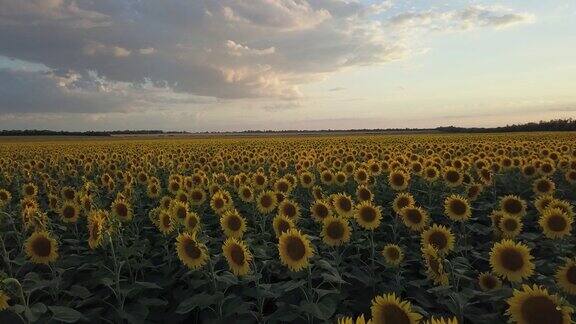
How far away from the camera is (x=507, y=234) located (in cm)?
703

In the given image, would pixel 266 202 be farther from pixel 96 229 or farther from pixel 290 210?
pixel 96 229

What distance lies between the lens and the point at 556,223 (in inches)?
264

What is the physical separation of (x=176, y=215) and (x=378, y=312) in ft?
14.7

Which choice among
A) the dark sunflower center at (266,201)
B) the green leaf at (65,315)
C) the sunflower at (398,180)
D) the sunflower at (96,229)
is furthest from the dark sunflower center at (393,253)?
the sunflower at (398,180)

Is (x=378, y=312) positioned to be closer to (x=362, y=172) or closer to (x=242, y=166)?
(x=362, y=172)

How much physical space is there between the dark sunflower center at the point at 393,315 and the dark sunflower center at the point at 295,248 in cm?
220

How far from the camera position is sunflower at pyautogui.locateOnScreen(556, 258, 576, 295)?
181 inches

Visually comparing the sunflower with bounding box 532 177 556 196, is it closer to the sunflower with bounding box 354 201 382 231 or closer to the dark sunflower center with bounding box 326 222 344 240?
the sunflower with bounding box 354 201 382 231

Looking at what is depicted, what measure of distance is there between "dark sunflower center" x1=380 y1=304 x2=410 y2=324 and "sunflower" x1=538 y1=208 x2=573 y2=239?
4.63 metres

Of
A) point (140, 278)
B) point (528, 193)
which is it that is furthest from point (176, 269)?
point (528, 193)

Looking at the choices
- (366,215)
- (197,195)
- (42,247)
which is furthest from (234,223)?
(197,195)

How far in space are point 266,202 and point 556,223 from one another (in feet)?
14.4

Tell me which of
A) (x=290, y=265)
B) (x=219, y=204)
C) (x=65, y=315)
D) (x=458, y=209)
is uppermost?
(x=219, y=204)

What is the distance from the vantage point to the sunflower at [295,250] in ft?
17.2
